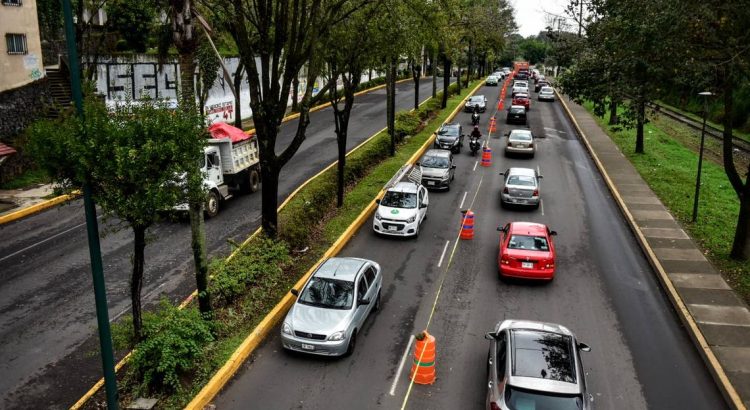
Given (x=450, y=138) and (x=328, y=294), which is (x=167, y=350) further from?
(x=450, y=138)

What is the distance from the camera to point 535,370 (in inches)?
398

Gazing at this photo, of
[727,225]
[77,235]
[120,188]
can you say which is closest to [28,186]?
[77,235]

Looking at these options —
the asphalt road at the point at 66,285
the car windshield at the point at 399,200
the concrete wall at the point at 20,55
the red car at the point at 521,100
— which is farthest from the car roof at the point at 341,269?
the red car at the point at 521,100

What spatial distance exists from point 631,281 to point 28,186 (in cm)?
2399

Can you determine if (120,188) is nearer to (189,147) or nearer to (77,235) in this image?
(189,147)

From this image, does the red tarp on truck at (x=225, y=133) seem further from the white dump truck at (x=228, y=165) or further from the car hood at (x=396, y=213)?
the car hood at (x=396, y=213)

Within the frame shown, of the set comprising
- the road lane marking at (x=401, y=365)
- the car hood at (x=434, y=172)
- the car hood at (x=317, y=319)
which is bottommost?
the road lane marking at (x=401, y=365)

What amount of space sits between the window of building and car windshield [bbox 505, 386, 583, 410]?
28.8 meters

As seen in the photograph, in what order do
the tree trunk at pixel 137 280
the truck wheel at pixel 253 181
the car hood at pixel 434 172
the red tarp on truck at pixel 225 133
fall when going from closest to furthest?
the tree trunk at pixel 137 280
the red tarp on truck at pixel 225 133
the truck wheel at pixel 253 181
the car hood at pixel 434 172

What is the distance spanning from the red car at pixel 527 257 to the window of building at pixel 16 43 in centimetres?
2524

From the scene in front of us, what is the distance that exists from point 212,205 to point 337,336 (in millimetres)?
10768

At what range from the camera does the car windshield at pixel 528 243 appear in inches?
663

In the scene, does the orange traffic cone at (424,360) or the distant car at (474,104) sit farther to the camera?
the distant car at (474,104)

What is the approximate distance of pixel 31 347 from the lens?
41.7ft
